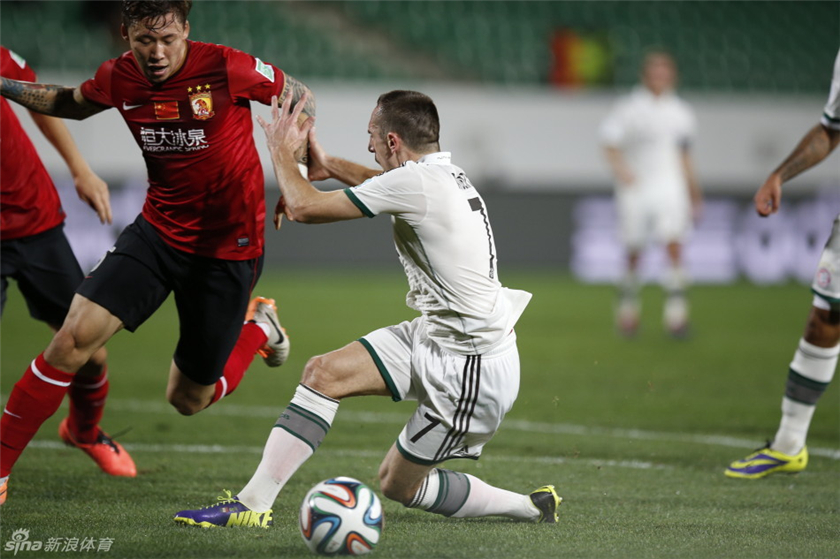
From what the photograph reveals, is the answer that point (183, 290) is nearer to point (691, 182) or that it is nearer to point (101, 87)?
point (101, 87)

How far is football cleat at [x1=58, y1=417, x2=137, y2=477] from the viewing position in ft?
16.8

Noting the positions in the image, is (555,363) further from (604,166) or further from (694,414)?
(604,166)

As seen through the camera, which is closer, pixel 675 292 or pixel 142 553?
pixel 142 553

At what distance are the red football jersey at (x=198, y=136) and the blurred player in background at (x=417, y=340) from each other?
0.43m

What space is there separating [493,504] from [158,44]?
90.2 inches

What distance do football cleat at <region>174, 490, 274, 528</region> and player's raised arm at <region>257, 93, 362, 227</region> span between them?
111 centimetres

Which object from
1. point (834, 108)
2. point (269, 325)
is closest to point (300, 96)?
point (269, 325)

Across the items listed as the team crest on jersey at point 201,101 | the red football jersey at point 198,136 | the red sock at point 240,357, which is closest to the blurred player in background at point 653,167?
the red sock at point 240,357

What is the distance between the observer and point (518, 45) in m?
19.5

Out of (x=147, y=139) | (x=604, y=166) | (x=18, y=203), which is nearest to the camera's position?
(x=147, y=139)

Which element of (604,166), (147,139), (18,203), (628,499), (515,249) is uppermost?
(147,139)

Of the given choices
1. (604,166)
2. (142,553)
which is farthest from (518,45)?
(142,553)

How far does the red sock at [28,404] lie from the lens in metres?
4.21

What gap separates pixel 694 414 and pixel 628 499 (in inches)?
101
